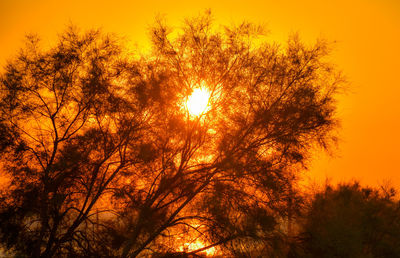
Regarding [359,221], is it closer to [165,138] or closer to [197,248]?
[197,248]

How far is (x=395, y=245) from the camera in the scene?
2461cm

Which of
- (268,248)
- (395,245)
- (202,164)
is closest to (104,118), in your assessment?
(202,164)

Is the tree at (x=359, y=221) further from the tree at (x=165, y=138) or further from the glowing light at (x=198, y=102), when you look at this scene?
the glowing light at (x=198, y=102)

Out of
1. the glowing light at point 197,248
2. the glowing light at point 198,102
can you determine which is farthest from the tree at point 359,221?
the glowing light at point 198,102

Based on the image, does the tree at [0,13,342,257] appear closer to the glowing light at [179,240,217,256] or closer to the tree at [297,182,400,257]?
the glowing light at [179,240,217,256]

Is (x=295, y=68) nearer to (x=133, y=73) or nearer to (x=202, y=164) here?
(x=202, y=164)

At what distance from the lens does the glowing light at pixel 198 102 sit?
1047cm

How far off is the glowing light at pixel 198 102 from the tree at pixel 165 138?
0.12 metres

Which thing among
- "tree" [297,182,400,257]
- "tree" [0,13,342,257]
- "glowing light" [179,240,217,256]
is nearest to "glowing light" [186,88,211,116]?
"tree" [0,13,342,257]

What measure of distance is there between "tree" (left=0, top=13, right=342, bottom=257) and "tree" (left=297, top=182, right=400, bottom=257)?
9.83 metres

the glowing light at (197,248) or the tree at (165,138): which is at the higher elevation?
the tree at (165,138)

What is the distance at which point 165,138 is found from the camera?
10.3m

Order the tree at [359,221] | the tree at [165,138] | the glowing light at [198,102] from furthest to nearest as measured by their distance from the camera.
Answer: the tree at [359,221] → the glowing light at [198,102] → the tree at [165,138]

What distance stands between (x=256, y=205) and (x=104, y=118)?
520 cm
